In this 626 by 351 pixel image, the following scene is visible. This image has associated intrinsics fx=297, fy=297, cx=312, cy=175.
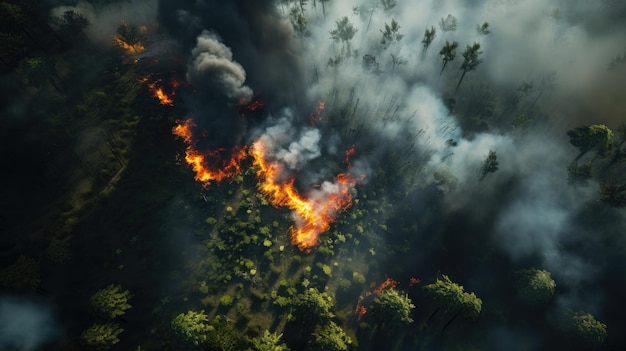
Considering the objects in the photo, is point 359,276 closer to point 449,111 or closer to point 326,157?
point 326,157

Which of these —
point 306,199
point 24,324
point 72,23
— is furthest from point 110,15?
point 24,324

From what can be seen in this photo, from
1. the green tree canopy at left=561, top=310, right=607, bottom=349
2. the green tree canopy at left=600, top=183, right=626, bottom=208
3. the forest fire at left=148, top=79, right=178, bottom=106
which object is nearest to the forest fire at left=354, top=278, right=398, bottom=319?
the green tree canopy at left=561, top=310, right=607, bottom=349

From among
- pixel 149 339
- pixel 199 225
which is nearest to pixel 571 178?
pixel 199 225

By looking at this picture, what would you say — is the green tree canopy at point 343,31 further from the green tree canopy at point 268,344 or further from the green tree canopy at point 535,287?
the green tree canopy at point 268,344

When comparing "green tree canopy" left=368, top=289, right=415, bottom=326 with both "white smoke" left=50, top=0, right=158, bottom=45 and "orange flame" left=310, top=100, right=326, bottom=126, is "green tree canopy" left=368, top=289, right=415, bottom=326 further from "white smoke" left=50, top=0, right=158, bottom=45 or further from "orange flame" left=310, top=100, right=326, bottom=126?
"white smoke" left=50, top=0, right=158, bottom=45

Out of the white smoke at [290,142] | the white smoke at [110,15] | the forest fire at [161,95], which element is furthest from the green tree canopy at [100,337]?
the white smoke at [110,15]

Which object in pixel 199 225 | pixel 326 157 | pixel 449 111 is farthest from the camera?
pixel 449 111
